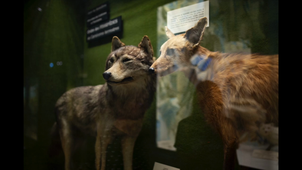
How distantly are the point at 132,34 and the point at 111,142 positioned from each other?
0.94 m

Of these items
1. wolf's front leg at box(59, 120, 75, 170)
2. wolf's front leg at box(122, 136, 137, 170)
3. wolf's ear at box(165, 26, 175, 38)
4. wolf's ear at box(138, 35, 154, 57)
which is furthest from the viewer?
wolf's front leg at box(59, 120, 75, 170)

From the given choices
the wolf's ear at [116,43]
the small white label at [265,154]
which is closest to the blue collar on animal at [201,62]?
the small white label at [265,154]

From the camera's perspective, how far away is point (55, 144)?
211 centimetres

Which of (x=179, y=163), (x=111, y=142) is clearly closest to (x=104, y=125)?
(x=111, y=142)

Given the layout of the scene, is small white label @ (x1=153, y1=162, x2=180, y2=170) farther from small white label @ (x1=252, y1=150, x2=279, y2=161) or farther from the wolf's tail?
the wolf's tail

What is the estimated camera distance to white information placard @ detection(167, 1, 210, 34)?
4.50 ft

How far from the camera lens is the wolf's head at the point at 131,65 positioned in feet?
5.11

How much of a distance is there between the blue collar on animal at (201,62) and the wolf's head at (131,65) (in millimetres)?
363

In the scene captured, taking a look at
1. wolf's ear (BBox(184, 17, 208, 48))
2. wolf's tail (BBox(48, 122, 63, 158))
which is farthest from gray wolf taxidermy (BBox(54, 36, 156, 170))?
wolf's ear (BBox(184, 17, 208, 48))

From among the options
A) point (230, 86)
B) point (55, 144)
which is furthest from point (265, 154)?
point (55, 144)

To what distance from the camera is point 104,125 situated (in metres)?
1.77

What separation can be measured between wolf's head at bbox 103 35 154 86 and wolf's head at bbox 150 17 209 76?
209mm

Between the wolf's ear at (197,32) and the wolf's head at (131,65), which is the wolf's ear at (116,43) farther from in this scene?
the wolf's ear at (197,32)
